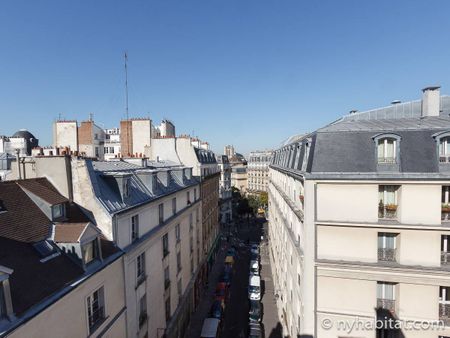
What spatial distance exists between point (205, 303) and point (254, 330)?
725 centimetres

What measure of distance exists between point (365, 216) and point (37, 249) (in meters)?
14.3

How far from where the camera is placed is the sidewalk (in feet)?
77.7

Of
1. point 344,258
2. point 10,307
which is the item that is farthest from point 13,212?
point 344,258

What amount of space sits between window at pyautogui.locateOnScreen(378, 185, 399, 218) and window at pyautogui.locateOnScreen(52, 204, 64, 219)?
15.2 metres

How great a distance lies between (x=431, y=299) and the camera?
12398 mm

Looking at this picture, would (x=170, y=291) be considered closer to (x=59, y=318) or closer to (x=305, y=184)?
(x=59, y=318)

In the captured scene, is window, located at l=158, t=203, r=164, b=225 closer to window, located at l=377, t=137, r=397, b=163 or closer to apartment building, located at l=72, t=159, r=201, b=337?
apartment building, located at l=72, t=159, r=201, b=337

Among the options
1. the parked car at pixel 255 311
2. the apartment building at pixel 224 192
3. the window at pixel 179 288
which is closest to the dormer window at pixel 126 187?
the window at pixel 179 288

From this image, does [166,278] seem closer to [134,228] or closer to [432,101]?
[134,228]

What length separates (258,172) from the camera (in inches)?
3381

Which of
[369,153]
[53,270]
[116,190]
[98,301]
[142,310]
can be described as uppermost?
[369,153]

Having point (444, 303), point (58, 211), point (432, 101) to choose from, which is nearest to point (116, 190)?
point (58, 211)

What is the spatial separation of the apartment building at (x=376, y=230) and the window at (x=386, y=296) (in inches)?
1.7

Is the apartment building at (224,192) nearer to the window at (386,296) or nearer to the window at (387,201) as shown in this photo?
the window at (386,296)
